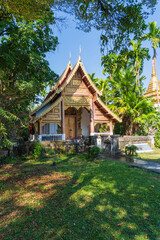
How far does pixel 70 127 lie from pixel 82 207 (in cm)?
1481

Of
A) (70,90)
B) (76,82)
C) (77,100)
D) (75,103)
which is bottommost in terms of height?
(75,103)

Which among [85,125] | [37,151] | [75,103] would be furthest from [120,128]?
[37,151]

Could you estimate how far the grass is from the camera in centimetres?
270

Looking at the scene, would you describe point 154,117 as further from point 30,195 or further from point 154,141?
point 30,195

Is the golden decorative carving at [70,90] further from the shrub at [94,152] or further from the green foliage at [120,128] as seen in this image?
the green foliage at [120,128]

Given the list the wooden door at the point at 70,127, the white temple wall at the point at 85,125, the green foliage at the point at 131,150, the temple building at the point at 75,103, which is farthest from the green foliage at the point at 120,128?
the green foliage at the point at 131,150

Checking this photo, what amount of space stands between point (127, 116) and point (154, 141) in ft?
19.0

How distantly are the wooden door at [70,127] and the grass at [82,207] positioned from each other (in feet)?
40.1

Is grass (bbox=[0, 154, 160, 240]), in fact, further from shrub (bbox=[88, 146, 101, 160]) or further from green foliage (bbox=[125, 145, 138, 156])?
green foliage (bbox=[125, 145, 138, 156])

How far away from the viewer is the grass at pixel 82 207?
2701mm

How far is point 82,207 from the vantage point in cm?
355

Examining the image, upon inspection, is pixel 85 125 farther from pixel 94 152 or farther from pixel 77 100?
pixel 94 152

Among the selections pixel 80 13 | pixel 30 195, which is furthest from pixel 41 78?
pixel 30 195

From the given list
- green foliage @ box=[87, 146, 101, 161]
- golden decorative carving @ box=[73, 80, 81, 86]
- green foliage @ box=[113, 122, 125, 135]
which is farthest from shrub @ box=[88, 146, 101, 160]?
green foliage @ box=[113, 122, 125, 135]
